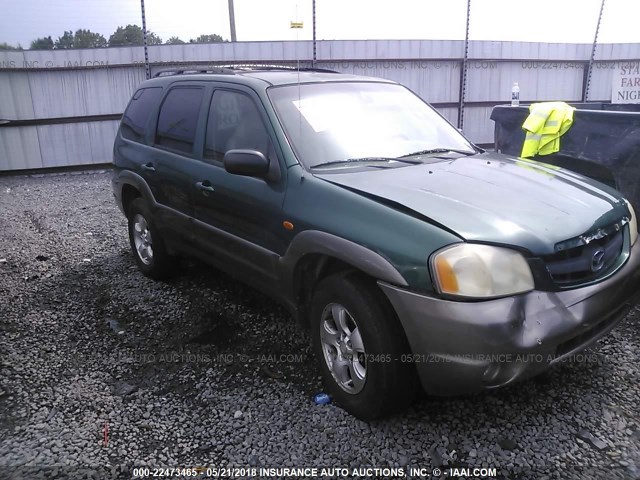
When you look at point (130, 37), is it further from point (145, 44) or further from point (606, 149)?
point (606, 149)

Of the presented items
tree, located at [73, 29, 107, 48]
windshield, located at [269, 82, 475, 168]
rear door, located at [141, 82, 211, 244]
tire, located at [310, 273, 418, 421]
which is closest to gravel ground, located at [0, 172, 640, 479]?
tire, located at [310, 273, 418, 421]

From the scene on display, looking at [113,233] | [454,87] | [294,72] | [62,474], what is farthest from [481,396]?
[454,87]

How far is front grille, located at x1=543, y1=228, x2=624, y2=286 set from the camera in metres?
2.48

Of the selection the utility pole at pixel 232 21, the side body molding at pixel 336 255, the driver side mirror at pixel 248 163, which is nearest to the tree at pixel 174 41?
the utility pole at pixel 232 21

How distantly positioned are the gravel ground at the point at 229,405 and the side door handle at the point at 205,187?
1.00 metres

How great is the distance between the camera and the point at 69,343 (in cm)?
381

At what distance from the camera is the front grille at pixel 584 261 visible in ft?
8.15

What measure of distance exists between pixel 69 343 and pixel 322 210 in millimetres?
2194

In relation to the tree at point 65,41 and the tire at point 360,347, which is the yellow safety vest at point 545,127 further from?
the tree at point 65,41

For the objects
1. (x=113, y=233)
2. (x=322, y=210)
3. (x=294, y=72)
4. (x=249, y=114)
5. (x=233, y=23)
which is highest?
(x=233, y=23)

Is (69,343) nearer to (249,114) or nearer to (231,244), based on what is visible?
(231,244)

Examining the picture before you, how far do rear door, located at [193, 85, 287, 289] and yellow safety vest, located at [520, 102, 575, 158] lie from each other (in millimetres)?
2934

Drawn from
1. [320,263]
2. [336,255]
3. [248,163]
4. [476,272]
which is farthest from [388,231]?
[248,163]

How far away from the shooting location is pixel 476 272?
91.8 inches
